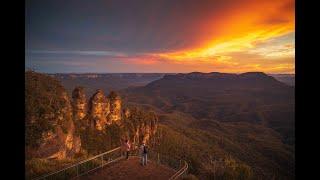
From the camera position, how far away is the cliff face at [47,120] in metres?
29.6

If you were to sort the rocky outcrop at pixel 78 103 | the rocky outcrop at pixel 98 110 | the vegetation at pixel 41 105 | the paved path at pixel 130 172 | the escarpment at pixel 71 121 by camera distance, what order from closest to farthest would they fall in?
the paved path at pixel 130 172
the vegetation at pixel 41 105
the escarpment at pixel 71 121
the rocky outcrop at pixel 78 103
the rocky outcrop at pixel 98 110

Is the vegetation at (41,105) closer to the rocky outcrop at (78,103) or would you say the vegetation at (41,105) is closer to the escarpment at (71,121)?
the escarpment at (71,121)

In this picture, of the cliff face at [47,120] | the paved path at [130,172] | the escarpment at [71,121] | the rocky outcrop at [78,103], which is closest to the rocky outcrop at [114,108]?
the escarpment at [71,121]

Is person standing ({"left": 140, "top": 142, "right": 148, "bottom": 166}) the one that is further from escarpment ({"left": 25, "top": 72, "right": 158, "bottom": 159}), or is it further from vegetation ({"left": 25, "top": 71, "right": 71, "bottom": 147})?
→ vegetation ({"left": 25, "top": 71, "right": 71, "bottom": 147})

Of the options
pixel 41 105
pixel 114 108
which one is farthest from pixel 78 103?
pixel 41 105

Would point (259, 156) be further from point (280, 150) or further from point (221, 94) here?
point (221, 94)

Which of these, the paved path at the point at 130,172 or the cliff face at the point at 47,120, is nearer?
the paved path at the point at 130,172

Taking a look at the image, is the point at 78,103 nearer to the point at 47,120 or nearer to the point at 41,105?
the point at 41,105

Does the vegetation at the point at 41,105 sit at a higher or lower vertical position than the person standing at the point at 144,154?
higher
